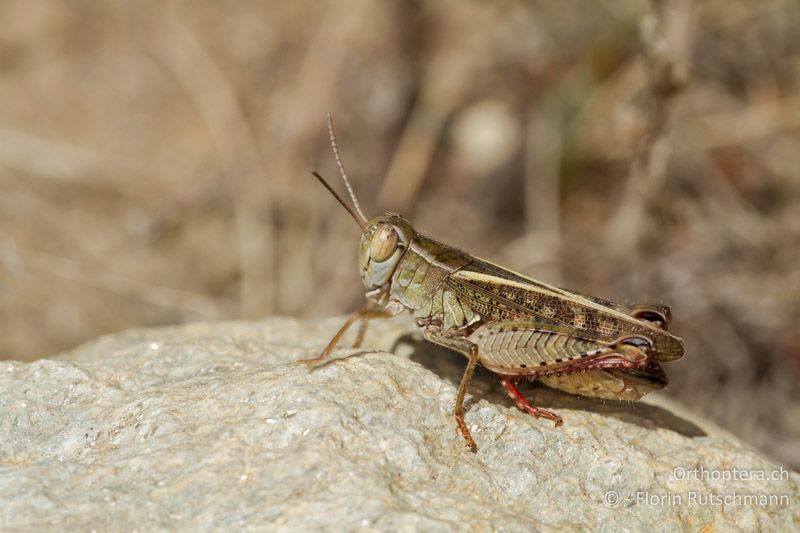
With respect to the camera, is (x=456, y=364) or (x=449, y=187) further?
(x=449, y=187)

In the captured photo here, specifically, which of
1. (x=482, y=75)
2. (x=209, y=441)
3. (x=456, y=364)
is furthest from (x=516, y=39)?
(x=209, y=441)

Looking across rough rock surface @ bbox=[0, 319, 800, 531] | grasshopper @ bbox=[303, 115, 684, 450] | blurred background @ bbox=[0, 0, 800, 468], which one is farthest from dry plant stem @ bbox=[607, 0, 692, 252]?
rough rock surface @ bbox=[0, 319, 800, 531]

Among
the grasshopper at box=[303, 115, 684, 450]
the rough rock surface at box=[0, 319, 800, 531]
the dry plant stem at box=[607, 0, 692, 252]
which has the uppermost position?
the dry plant stem at box=[607, 0, 692, 252]

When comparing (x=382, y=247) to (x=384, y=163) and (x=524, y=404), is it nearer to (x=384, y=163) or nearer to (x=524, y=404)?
(x=524, y=404)

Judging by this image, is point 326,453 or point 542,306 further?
point 542,306

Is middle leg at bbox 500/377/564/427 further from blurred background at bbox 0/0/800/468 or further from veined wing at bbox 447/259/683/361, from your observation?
blurred background at bbox 0/0/800/468

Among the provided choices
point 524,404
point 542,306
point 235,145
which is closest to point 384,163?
point 235,145

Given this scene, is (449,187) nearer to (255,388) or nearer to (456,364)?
(456,364)
